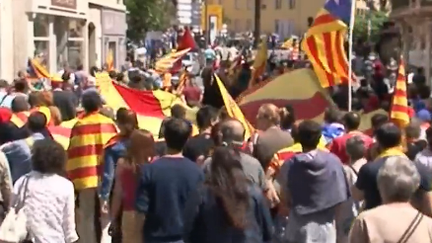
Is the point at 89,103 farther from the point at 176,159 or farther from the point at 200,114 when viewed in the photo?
the point at 176,159

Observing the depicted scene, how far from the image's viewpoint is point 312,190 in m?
8.08

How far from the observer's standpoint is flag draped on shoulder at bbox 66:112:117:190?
34.7 feet

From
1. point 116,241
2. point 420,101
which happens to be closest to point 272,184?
point 116,241

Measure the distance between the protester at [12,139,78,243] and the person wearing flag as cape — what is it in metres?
2.76

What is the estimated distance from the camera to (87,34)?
36.1 metres

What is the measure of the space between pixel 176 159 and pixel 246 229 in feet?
2.83

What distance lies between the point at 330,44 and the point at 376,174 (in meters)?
7.12

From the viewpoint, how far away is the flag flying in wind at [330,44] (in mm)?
14758

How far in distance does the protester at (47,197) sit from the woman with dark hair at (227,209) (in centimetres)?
111

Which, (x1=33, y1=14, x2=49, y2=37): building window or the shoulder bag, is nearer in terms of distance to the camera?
the shoulder bag

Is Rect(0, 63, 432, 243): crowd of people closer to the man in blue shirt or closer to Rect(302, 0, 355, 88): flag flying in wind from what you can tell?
the man in blue shirt

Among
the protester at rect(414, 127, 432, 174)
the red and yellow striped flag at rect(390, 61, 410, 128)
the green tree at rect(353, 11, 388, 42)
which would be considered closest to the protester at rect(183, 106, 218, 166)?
the protester at rect(414, 127, 432, 174)

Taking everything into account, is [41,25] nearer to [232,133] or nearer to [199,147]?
[199,147]

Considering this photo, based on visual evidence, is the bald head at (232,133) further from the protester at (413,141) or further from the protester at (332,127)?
the protester at (332,127)
